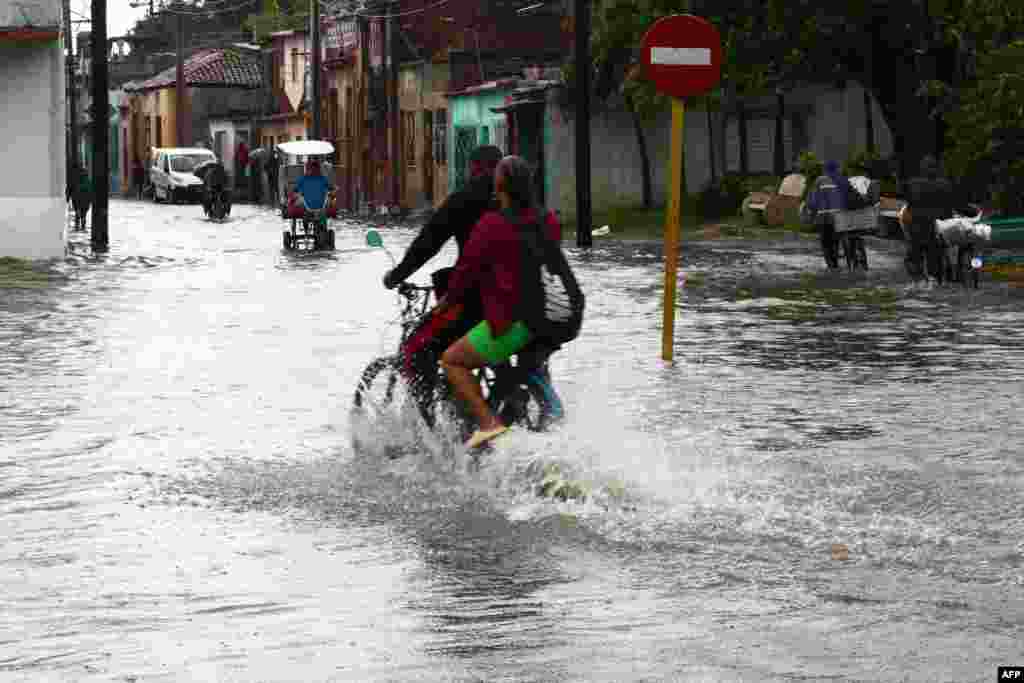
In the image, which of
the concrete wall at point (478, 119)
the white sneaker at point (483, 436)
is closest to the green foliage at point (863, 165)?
the concrete wall at point (478, 119)

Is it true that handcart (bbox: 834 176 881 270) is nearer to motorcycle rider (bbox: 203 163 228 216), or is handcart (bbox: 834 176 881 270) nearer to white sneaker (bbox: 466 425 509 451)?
white sneaker (bbox: 466 425 509 451)

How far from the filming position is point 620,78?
5250 cm

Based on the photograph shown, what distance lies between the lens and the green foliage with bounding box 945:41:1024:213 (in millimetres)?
30938

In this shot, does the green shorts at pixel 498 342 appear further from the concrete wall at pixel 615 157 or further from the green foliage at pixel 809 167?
the concrete wall at pixel 615 157

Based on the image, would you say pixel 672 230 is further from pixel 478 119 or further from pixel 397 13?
pixel 397 13

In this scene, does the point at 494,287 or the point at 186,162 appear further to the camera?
the point at 186,162

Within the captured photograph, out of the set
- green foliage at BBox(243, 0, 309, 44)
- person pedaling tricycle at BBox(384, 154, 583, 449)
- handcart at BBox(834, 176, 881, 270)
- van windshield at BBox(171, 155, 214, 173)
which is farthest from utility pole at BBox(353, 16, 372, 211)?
person pedaling tricycle at BBox(384, 154, 583, 449)

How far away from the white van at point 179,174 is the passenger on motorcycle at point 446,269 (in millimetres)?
63281

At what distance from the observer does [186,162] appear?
7644 cm

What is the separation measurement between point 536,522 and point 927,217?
1717 cm

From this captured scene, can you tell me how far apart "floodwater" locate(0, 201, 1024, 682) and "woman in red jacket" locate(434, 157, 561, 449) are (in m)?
0.32

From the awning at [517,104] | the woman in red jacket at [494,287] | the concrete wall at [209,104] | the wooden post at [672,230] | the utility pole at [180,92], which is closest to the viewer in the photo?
the woman in red jacket at [494,287]

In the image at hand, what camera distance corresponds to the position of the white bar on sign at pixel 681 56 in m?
17.3

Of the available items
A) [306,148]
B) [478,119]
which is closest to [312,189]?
[306,148]
